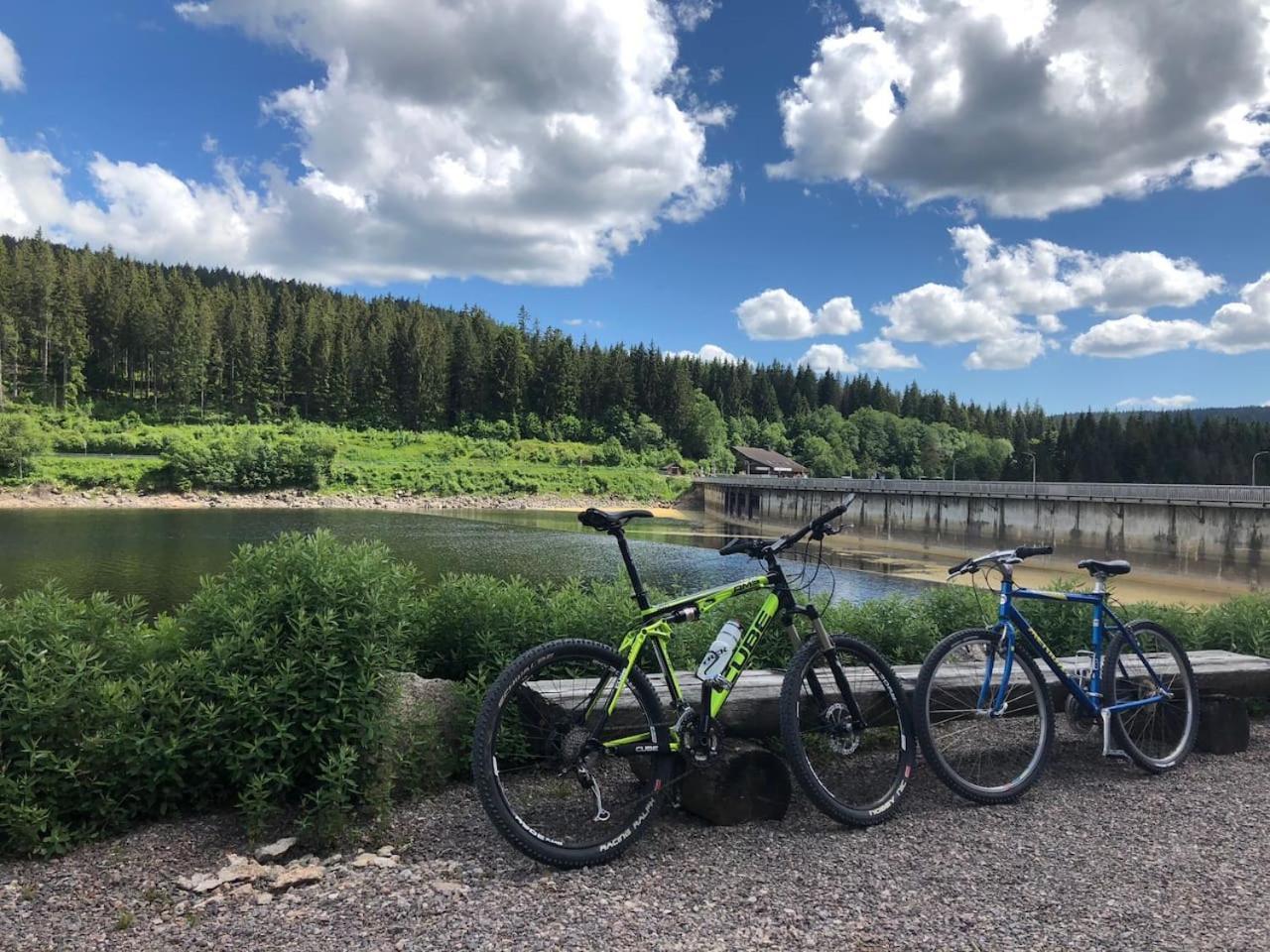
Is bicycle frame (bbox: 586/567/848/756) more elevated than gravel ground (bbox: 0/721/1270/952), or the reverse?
bicycle frame (bbox: 586/567/848/756)

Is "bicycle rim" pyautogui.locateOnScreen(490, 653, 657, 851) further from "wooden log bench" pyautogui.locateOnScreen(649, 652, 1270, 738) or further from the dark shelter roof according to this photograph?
the dark shelter roof

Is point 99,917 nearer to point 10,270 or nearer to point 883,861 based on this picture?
point 883,861

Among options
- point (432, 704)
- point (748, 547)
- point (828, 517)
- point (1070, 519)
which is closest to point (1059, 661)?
point (828, 517)

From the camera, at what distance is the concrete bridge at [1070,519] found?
152 ft

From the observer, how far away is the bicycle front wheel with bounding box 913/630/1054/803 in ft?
17.0

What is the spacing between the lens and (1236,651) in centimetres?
800

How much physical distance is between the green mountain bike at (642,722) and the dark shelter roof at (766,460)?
424 ft

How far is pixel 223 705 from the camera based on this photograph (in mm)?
4297

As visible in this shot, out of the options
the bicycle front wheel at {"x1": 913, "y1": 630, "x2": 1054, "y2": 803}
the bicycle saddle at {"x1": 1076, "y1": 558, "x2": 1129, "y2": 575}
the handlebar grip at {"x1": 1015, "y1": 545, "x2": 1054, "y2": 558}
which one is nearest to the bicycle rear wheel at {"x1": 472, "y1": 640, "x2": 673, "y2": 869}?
the bicycle front wheel at {"x1": 913, "y1": 630, "x2": 1054, "y2": 803}

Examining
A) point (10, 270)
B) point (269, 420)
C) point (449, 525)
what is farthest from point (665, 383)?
point (10, 270)

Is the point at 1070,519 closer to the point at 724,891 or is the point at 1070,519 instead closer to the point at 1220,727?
the point at 1220,727

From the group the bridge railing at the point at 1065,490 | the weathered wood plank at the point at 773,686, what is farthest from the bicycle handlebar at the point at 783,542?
the bridge railing at the point at 1065,490

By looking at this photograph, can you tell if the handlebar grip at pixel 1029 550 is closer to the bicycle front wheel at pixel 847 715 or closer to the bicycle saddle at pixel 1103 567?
the bicycle saddle at pixel 1103 567

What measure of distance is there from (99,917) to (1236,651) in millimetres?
9699
